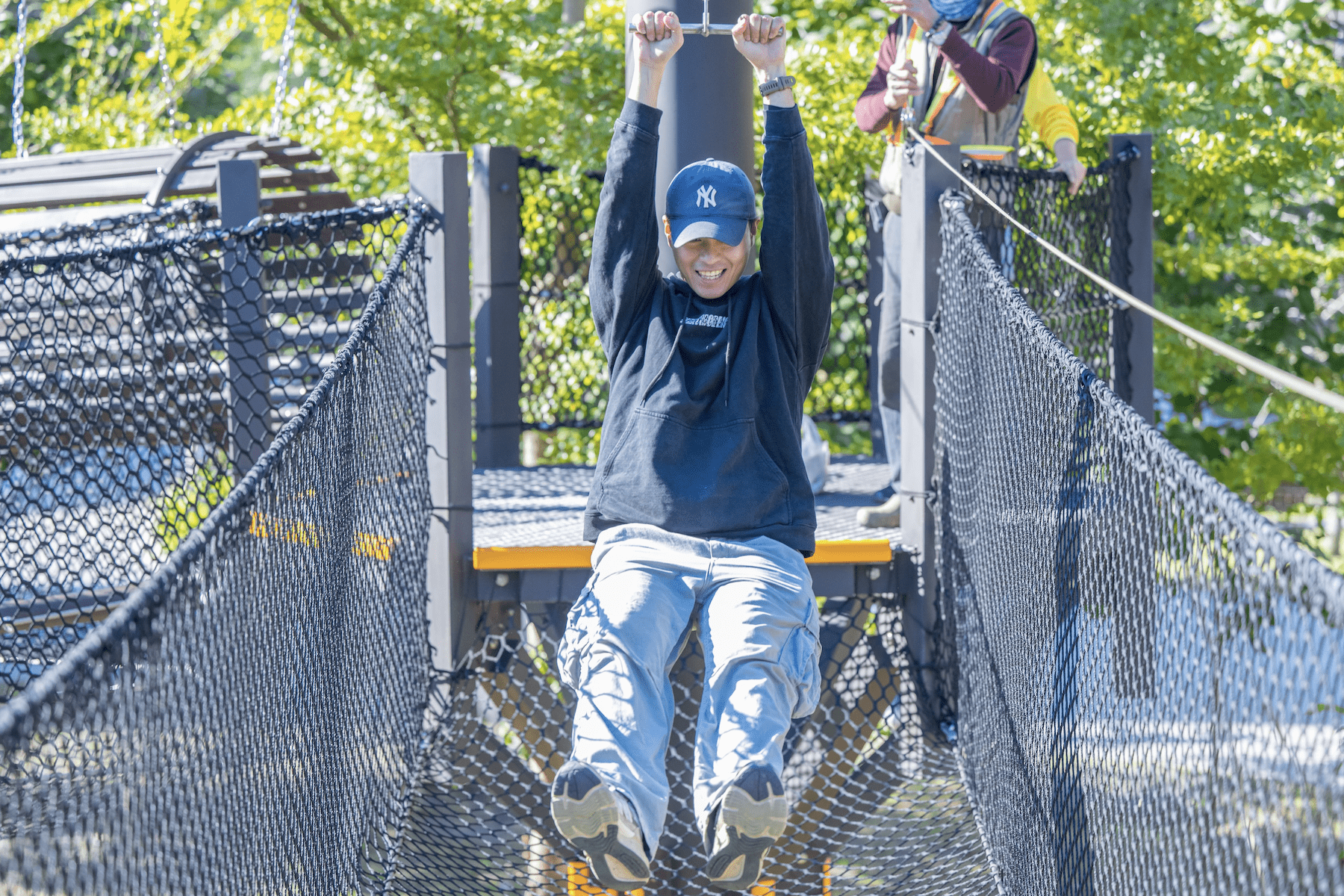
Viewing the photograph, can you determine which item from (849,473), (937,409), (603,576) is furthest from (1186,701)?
(849,473)

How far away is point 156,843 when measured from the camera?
156 cm

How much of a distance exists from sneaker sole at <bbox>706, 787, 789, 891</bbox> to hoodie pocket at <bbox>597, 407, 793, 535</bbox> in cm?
59

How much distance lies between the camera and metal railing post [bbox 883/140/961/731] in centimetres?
342

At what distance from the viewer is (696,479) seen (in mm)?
2572

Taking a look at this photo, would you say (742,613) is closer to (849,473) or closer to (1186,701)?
(1186,701)

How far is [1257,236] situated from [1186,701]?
698 centimetres

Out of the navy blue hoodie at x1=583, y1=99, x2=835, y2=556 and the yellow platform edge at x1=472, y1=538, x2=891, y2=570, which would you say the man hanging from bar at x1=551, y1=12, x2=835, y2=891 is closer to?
the navy blue hoodie at x1=583, y1=99, x2=835, y2=556

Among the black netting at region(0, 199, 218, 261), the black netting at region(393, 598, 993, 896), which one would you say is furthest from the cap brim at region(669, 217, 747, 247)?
the black netting at region(0, 199, 218, 261)

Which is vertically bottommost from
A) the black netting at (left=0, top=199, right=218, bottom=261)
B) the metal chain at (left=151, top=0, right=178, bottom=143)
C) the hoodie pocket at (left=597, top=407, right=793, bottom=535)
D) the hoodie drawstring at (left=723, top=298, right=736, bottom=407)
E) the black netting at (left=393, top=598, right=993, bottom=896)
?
the black netting at (left=393, top=598, right=993, bottom=896)

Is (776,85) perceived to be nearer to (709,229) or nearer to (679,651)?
(709,229)

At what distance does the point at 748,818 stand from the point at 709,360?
937 mm

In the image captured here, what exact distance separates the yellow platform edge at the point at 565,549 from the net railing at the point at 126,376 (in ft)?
2.62

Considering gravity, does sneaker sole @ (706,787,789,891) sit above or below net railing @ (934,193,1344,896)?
below

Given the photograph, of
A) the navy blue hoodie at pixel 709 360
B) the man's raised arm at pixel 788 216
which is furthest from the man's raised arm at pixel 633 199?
the man's raised arm at pixel 788 216
